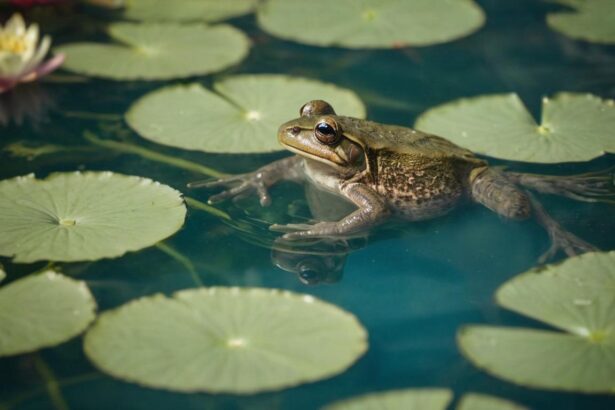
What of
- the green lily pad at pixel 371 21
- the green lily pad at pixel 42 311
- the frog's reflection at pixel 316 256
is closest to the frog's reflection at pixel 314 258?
the frog's reflection at pixel 316 256

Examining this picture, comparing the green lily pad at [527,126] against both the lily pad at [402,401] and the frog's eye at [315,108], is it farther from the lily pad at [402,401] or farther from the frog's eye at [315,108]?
the lily pad at [402,401]

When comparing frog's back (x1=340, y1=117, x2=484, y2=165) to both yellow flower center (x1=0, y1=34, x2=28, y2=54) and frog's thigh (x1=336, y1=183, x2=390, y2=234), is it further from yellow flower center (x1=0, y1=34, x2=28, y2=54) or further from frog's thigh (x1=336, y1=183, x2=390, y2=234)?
yellow flower center (x1=0, y1=34, x2=28, y2=54)

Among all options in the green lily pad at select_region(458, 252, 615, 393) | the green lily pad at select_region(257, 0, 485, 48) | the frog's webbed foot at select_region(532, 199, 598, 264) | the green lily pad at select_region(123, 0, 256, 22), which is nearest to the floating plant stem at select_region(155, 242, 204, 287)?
the green lily pad at select_region(458, 252, 615, 393)

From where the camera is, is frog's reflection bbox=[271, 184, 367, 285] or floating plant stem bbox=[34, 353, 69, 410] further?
frog's reflection bbox=[271, 184, 367, 285]

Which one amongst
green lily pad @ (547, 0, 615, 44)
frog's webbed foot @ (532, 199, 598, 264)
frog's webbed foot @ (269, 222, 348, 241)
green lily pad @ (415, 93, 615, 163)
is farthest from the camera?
green lily pad @ (547, 0, 615, 44)

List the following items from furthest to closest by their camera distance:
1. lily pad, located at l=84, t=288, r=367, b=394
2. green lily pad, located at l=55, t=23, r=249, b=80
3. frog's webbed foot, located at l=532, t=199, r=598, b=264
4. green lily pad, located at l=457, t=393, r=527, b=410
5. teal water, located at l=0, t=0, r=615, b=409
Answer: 1. green lily pad, located at l=55, t=23, r=249, b=80
2. frog's webbed foot, located at l=532, t=199, r=598, b=264
3. teal water, located at l=0, t=0, r=615, b=409
4. lily pad, located at l=84, t=288, r=367, b=394
5. green lily pad, located at l=457, t=393, r=527, b=410
